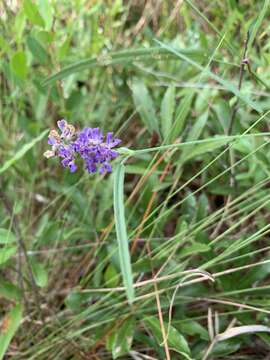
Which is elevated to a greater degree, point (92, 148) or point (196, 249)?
point (92, 148)

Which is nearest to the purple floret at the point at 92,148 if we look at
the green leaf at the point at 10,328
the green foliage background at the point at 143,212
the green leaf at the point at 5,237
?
the green foliage background at the point at 143,212

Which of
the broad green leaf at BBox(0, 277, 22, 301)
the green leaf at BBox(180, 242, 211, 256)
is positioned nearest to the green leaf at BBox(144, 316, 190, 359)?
the green leaf at BBox(180, 242, 211, 256)

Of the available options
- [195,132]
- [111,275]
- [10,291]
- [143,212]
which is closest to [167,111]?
[195,132]

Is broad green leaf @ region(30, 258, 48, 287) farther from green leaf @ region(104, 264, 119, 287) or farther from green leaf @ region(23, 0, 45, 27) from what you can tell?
green leaf @ region(23, 0, 45, 27)

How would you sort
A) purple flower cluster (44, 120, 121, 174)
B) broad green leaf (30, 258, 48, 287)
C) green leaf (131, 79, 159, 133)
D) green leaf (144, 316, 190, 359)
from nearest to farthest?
purple flower cluster (44, 120, 121, 174)
green leaf (144, 316, 190, 359)
broad green leaf (30, 258, 48, 287)
green leaf (131, 79, 159, 133)

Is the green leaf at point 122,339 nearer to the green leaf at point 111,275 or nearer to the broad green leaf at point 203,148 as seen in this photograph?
the green leaf at point 111,275

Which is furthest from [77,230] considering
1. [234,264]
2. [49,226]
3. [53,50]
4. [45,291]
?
[53,50]

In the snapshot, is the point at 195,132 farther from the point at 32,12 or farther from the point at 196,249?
the point at 32,12
